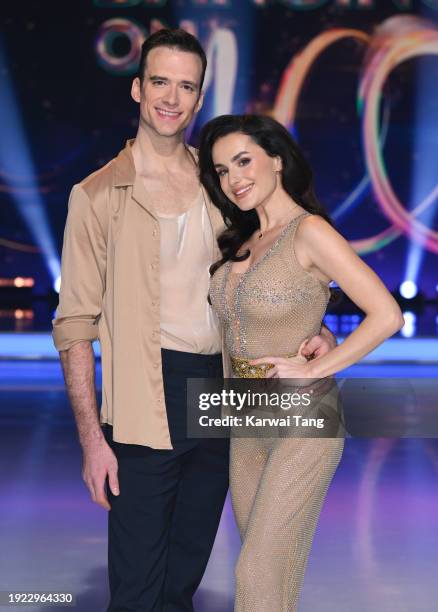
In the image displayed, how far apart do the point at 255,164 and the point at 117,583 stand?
96 centimetres

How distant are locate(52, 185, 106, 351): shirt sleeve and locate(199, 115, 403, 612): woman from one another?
10.4 inches

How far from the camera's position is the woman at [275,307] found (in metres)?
2.21

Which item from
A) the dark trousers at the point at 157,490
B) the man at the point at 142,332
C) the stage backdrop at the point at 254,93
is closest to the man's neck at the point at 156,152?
the man at the point at 142,332

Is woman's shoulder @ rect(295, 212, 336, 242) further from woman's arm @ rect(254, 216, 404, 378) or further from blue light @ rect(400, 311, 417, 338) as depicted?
blue light @ rect(400, 311, 417, 338)

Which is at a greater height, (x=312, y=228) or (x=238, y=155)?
(x=238, y=155)

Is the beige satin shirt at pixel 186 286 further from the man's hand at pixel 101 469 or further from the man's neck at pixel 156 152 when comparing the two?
the man's hand at pixel 101 469

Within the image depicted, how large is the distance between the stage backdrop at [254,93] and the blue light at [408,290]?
41 centimetres

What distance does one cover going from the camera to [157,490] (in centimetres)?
244

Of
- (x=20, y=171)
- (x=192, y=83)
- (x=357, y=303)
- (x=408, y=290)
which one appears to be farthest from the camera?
(x=408, y=290)

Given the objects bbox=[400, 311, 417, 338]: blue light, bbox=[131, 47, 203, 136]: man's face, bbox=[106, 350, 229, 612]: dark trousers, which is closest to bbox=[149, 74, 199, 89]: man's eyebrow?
bbox=[131, 47, 203, 136]: man's face

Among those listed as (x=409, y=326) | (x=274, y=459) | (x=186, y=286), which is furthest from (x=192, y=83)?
(x=409, y=326)

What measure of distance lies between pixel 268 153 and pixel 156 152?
29 centimetres

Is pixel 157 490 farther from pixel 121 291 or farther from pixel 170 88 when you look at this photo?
pixel 170 88

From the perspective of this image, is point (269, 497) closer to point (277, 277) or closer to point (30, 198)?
point (277, 277)
